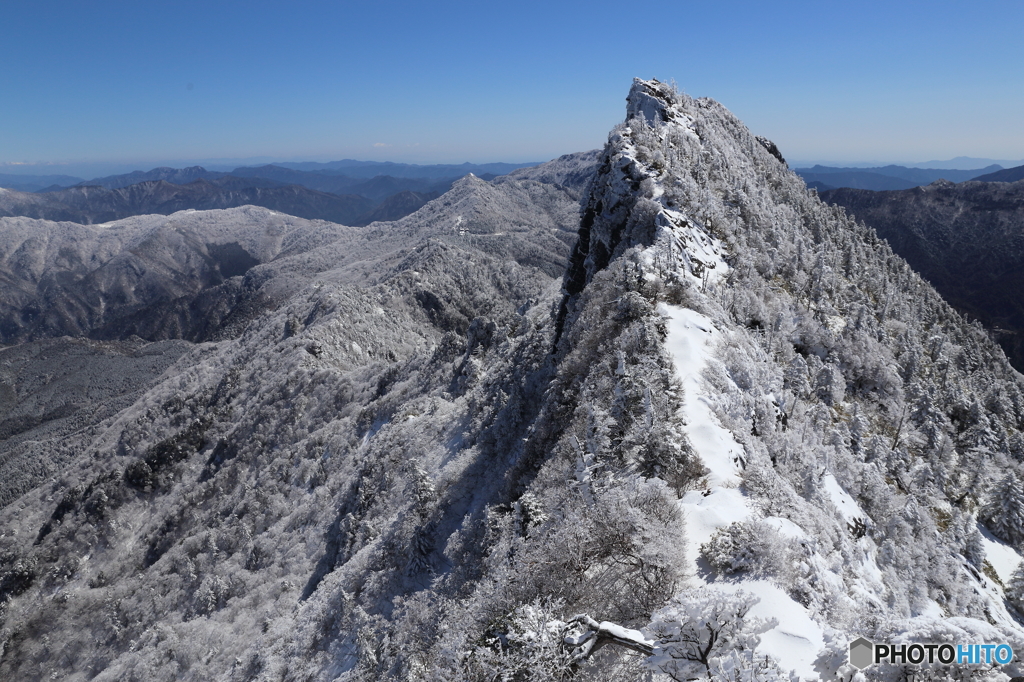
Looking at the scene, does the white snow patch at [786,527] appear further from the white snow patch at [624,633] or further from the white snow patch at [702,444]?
the white snow patch at [624,633]

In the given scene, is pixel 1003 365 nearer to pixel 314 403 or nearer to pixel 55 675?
pixel 314 403

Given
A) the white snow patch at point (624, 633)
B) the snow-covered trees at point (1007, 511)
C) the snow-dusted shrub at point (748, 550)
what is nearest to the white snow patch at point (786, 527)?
the snow-dusted shrub at point (748, 550)

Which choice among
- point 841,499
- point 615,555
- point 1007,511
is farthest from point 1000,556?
point 615,555

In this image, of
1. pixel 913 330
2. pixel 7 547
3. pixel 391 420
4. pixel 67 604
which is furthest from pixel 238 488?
pixel 913 330

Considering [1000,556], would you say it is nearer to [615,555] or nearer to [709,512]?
[709,512]

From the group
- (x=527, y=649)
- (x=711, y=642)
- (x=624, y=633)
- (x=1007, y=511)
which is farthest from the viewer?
(x=1007, y=511)

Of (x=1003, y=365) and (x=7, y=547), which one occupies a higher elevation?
(x=1003, y=365)
